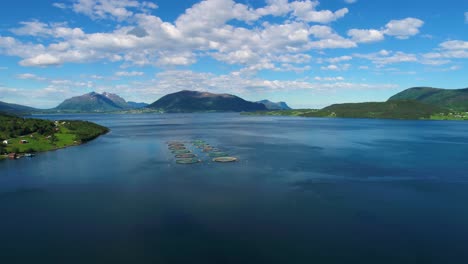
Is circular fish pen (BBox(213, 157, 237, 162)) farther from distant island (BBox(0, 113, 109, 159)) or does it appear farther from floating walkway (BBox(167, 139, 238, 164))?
distant island (BBox(0, 113, 109, 159))

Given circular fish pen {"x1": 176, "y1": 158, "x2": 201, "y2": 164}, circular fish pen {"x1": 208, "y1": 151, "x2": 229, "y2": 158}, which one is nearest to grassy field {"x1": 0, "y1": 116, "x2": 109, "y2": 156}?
circular fish pen {"x1": 176, "y1": 158, "x2": 201, "y2": 164}

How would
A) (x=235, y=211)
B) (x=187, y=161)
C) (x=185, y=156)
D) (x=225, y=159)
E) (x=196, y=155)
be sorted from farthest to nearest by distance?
(x=196, y=155) → (x=185, y=156) → (x=225, y=159) → (x=187, y=161) → (x=235, y=211)

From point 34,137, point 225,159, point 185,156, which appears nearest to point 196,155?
point 185,156

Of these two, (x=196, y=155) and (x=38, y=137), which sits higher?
(x=38, y=137)

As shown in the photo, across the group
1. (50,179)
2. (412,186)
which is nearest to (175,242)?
(50,179)

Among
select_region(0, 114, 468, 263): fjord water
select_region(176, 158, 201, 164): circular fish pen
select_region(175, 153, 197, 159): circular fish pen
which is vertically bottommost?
select_region(0, 114, 468, 263): fjord water

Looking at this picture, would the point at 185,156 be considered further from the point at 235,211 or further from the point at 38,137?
the point at 38,137
